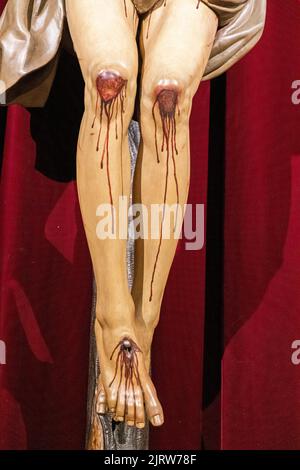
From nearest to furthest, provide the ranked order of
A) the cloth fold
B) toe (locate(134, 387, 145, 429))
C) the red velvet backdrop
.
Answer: toe (locate(134, 387, 145, 429)) → the cloth fold → the red velvet backdrop

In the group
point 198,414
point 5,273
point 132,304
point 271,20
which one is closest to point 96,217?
point 132,304

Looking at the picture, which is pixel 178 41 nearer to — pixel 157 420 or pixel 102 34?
pixel 102 34

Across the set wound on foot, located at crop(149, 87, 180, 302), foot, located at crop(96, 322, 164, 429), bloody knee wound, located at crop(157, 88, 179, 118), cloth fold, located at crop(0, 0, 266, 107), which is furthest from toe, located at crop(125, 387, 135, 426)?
cloth fold, located at crop(0, 0, 266, 107)

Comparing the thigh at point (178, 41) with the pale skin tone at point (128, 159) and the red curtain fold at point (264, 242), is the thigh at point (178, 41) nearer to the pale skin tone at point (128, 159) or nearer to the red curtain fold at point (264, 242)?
the pale skin tone at point (128, 159)

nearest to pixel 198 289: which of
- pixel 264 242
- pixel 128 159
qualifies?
pixel 264 242

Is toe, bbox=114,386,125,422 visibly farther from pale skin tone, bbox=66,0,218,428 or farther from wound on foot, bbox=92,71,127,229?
wound on foot, bbox=92,71,127,229

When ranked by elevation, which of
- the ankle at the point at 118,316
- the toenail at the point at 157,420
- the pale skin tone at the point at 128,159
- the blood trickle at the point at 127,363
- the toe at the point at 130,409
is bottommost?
the toenail at the point at 157,420

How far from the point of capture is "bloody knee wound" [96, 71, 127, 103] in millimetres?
651

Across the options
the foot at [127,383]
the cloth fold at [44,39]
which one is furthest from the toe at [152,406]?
the cloth fold at [44,39]

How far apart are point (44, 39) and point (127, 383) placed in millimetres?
431

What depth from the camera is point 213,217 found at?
1127mm

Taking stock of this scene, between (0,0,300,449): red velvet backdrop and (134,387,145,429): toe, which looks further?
(0,0,300,449): red velvet backdrop

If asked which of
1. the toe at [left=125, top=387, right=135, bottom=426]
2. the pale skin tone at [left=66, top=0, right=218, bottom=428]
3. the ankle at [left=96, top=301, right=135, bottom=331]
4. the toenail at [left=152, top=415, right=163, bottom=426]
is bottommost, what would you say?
the toenail at [left=152, top=415, right=163, bottom=426]

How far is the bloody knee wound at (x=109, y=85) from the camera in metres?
0.65
